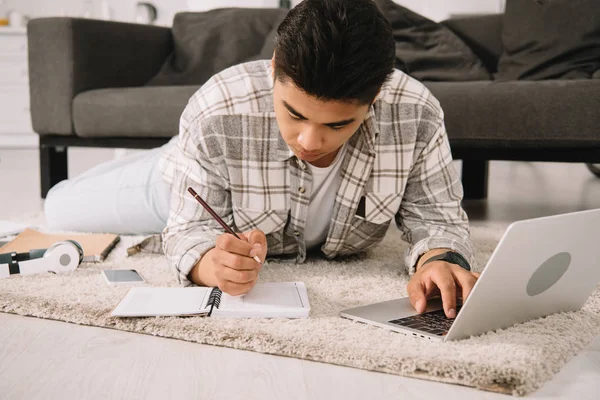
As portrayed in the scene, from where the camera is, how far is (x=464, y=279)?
103cm

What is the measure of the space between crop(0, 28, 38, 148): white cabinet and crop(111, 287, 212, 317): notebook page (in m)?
3.71

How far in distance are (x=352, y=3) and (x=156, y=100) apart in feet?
4.64

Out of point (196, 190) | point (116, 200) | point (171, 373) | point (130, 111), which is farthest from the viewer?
point (130, 111)


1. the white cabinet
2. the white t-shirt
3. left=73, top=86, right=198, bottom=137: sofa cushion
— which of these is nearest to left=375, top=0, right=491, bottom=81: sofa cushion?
left=73, top=86, right=198, bottom=137: sofa cushion

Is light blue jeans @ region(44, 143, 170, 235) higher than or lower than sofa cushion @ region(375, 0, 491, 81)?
lower

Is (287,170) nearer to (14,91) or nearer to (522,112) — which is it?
(522,112)

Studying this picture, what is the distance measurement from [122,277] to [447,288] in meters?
0.63

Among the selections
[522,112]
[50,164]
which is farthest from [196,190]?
[50,164]

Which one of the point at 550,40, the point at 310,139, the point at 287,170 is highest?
the point at 550,40

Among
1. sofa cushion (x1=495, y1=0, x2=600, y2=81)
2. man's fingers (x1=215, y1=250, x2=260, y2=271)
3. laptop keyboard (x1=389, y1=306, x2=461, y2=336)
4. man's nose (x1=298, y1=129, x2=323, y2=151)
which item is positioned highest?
sofa cushion (x1=495, y1=0, x2=600, y2=81)

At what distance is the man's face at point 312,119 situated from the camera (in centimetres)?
98

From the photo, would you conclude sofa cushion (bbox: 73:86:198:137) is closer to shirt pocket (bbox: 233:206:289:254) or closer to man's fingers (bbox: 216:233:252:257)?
shirt pocket (bbox: 233:206:289:254)

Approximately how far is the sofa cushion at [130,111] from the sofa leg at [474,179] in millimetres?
1172

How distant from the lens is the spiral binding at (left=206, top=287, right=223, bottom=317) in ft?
3.52
